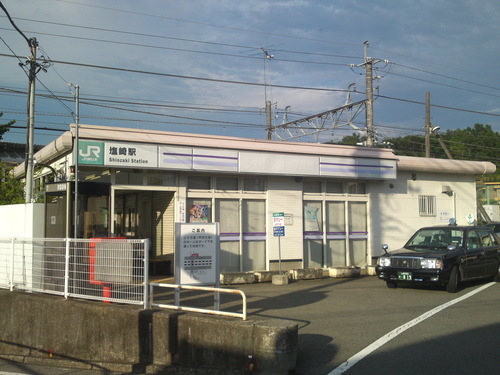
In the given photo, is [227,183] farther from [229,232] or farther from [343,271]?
[343,271]

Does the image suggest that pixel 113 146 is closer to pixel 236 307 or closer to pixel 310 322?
pixel 236 307

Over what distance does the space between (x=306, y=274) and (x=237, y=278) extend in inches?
96.0

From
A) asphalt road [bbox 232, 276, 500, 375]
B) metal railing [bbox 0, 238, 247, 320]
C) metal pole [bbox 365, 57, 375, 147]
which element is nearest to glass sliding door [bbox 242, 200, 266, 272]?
asphalt road [bbox 232, 276, 500, 375]

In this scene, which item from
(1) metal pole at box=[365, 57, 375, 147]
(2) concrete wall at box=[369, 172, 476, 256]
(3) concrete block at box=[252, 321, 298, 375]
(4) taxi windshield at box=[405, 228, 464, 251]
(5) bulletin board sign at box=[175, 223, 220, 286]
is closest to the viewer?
(3) concrete block at box=[252, 321, 298, 375]

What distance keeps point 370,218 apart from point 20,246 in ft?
42.6

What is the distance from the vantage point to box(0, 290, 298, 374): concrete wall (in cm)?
633

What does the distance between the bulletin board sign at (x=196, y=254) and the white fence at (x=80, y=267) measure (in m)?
1.09

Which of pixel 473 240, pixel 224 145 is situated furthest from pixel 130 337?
pixel 473 240

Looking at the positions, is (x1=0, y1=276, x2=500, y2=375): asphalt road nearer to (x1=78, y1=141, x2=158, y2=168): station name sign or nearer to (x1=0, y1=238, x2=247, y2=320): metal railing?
(x1=0, y1=238, x2=247, y2=320): metal railing

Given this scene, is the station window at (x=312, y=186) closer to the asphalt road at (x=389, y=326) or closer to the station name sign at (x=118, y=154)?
the asphalt road at (x=389, y=326)

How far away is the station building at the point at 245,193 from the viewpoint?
45.8 feet

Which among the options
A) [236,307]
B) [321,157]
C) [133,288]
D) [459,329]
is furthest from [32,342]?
[321,157]

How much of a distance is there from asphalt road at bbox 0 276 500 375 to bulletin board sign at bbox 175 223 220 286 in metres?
1.15

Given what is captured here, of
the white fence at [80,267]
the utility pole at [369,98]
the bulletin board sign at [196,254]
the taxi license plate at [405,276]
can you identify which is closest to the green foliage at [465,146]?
the utility pole at [369,98]
